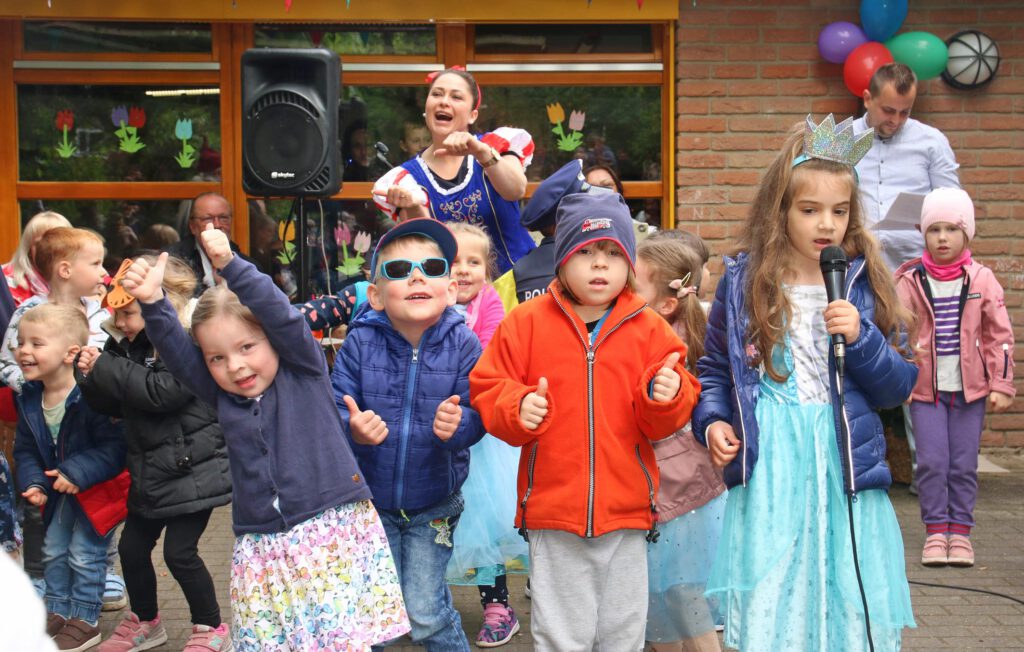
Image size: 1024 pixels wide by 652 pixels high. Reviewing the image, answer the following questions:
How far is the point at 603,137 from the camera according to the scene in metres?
8.88

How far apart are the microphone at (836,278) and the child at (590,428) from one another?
0.48m

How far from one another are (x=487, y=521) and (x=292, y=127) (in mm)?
2491

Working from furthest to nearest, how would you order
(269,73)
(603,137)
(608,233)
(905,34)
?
(603,137), (905,34), (269,73), (608,233)

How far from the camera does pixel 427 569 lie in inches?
162

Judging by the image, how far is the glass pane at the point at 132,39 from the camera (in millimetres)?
8711

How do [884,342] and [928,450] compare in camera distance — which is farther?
[928,450]

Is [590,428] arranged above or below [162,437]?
above

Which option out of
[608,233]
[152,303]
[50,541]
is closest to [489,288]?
[608,233]

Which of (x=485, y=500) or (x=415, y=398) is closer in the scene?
(x=415, y=398)

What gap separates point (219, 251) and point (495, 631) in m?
2.27

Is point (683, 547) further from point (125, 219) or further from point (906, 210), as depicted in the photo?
point (125, 219)

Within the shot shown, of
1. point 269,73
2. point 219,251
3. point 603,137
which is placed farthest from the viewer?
point 603,137

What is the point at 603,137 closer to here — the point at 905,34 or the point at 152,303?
the point at 905,34

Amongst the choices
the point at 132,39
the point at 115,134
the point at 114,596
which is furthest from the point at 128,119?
the point at 114,596
